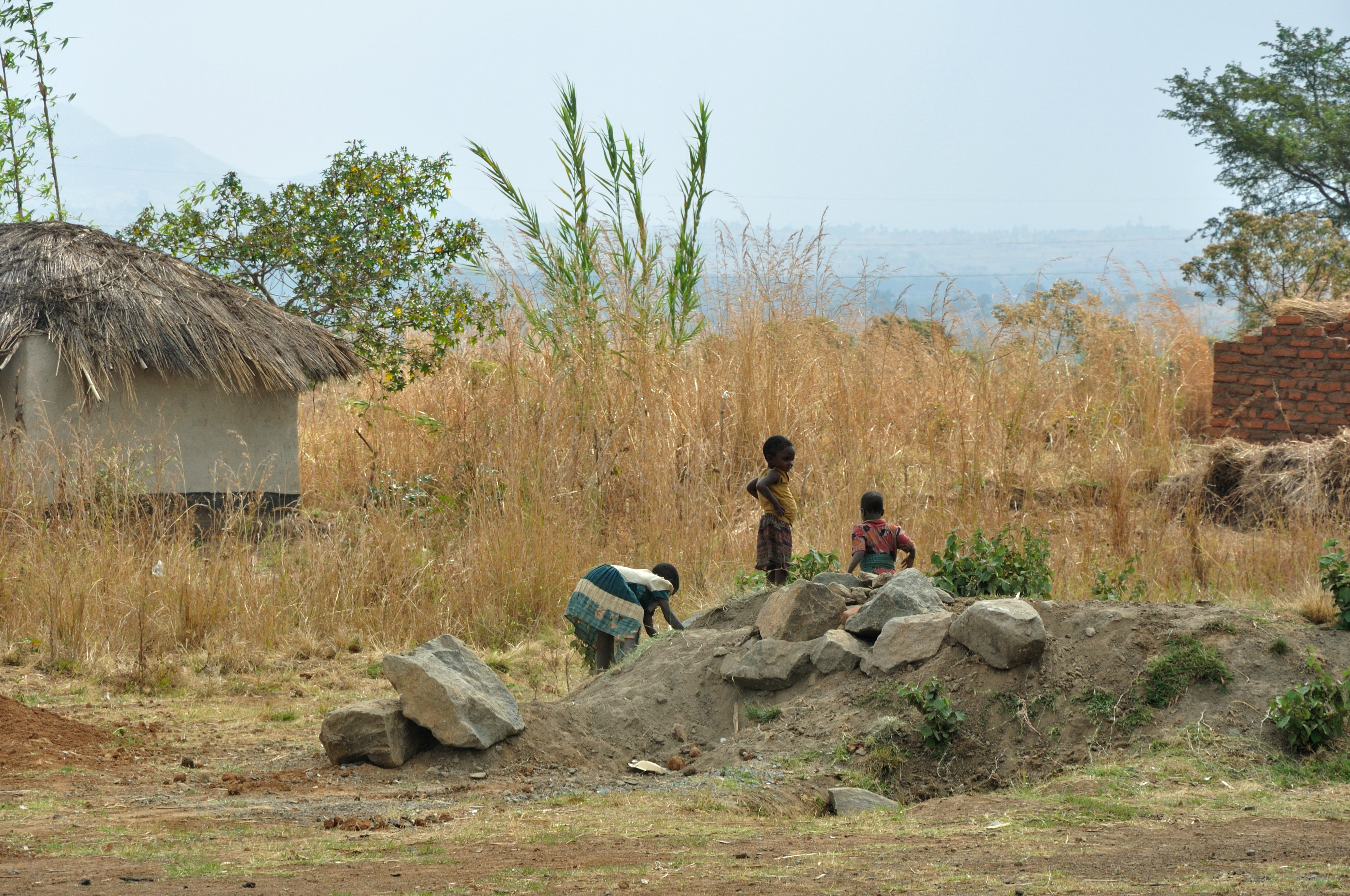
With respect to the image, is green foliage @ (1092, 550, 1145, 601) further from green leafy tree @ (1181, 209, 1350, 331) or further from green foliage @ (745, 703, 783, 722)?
green leafy tree @ (1181, 209, 1350, 331)

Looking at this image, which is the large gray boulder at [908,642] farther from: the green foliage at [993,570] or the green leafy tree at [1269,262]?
the green leafy tree at [1269,262]

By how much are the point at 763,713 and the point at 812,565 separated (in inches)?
51.7

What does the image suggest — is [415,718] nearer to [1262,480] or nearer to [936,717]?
[936,717]

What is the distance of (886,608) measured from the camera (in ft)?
14.0

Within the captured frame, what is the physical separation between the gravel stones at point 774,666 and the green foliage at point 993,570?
87cm

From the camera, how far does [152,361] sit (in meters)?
8.34

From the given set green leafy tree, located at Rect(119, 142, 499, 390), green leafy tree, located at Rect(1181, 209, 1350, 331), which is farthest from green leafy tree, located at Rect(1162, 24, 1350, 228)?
green leafy tree, located at Rect(119, 142, 499, 390)

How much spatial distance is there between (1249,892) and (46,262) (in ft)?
29.5

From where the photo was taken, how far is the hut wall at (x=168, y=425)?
7.77 m

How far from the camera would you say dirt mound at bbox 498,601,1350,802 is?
3607 mm

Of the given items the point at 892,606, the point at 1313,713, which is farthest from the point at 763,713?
the point at 1313,713

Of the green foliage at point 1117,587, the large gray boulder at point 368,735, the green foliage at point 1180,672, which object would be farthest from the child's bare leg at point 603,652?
the green foliage at point 1180,672

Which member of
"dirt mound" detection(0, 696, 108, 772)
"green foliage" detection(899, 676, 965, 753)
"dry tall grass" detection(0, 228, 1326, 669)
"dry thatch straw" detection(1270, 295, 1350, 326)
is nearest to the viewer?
"green foliage" detection(899, 676, 965, 753)

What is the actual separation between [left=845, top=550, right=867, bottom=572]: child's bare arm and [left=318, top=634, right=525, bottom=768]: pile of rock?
1987 millimetres
